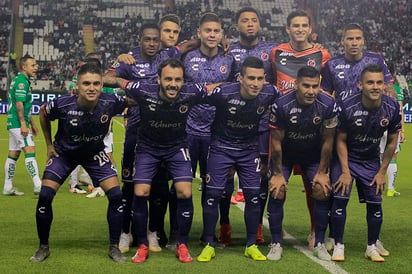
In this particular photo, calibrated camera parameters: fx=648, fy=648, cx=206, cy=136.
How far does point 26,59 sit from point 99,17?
104 ft

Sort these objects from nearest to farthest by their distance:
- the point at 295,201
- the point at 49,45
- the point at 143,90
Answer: the point at 143,90, the point at 295,201, the point at 49,45

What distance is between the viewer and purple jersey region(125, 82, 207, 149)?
6461 millimetres

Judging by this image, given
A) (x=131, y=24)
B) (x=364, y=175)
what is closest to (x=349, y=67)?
(x=364, y=175)

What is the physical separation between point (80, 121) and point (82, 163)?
0.50 meters

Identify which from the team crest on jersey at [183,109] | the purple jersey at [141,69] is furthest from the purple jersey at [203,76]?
the team crest on jersey at [183,109]

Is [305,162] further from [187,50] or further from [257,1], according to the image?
[257,1]

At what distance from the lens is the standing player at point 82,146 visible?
6367 mm

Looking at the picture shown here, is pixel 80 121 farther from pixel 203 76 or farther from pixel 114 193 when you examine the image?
pixel 203 76

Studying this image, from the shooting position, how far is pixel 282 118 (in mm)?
6629

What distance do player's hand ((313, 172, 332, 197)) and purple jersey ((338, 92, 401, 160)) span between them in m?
0.41

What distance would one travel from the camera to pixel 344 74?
720 cm

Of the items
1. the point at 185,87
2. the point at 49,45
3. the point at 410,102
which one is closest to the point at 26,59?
the point at 185,87

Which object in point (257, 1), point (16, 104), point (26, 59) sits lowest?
point (16, 104)

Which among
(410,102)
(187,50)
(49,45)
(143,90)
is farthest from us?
(49,45)
